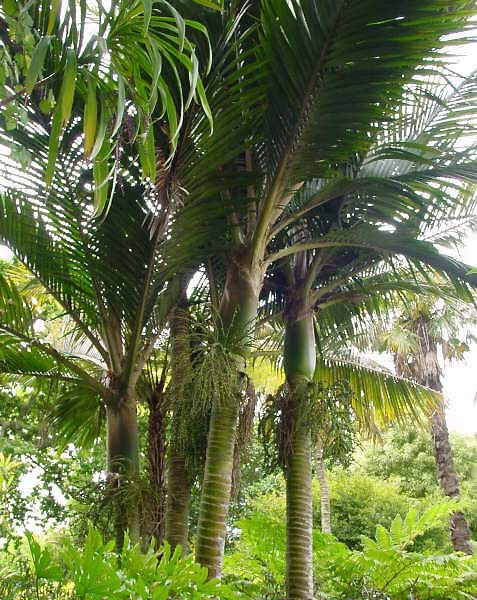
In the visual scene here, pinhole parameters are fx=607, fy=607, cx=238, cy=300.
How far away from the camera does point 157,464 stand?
4.93 meters

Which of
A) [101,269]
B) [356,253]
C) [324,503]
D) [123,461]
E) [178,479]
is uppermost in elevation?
[324,503]

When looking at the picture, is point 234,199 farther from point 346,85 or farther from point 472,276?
point 472,276

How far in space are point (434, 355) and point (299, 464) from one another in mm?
8000

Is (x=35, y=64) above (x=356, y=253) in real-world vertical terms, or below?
below

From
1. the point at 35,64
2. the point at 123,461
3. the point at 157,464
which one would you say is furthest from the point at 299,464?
the point at 35,64

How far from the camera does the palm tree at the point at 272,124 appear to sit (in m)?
3.26

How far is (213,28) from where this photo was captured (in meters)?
3.72

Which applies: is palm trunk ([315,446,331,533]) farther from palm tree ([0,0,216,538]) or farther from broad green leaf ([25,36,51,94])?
broad green leaf ([25,36,51,94])

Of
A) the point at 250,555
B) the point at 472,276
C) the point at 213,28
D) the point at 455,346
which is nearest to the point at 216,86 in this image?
the point at 213,28

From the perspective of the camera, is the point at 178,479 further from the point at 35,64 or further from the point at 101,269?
the point at 35,64

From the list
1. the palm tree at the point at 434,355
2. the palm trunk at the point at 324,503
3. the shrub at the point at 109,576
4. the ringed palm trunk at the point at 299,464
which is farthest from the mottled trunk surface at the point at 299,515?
the palm trunk at the point at 324,503

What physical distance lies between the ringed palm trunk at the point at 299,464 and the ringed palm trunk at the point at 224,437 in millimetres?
686

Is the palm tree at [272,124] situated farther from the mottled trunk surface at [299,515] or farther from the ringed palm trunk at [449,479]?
the ringed palm trunk at [449,479]

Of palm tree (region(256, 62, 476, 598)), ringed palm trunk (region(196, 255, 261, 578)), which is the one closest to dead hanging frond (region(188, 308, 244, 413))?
ringed palm trunk (region(196, 255, 261, 578))
